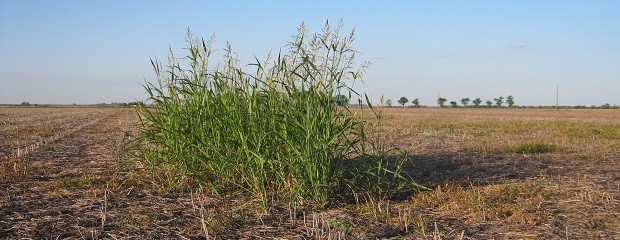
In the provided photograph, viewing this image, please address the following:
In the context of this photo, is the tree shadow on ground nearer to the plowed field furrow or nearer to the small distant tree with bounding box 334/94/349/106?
the small distant tree with bounding box 334/94/349/106

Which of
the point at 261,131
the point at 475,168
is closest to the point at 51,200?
the point at 261,131

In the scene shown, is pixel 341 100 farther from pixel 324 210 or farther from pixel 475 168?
pixel 475 168

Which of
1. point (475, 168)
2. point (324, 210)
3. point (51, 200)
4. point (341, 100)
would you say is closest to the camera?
point (324, 210)

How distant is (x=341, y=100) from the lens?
5.73 m

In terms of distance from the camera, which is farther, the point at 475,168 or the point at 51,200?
the point at 475,168

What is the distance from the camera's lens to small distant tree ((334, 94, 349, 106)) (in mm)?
5668

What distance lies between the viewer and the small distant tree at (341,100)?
5.67m

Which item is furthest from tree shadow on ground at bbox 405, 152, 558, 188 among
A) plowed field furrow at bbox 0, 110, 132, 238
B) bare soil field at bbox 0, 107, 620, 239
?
plowed field furrow at bbox 0, 110, 132, 238

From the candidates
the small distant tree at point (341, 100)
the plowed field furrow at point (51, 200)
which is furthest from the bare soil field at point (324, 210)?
the small distant tree at point (341, 100)

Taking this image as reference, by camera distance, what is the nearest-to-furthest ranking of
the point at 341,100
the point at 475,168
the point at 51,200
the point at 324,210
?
the point at 324,210 < the point at 341,100 < the point at 51,200 < the point at 475,168

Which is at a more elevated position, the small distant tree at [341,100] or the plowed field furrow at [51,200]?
the small distant tree at [341,100]

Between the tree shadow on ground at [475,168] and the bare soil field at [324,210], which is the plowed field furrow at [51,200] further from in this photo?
the tree shadow on ground at [475,168]

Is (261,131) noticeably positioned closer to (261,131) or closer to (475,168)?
(261,131)

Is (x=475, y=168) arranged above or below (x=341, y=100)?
below
